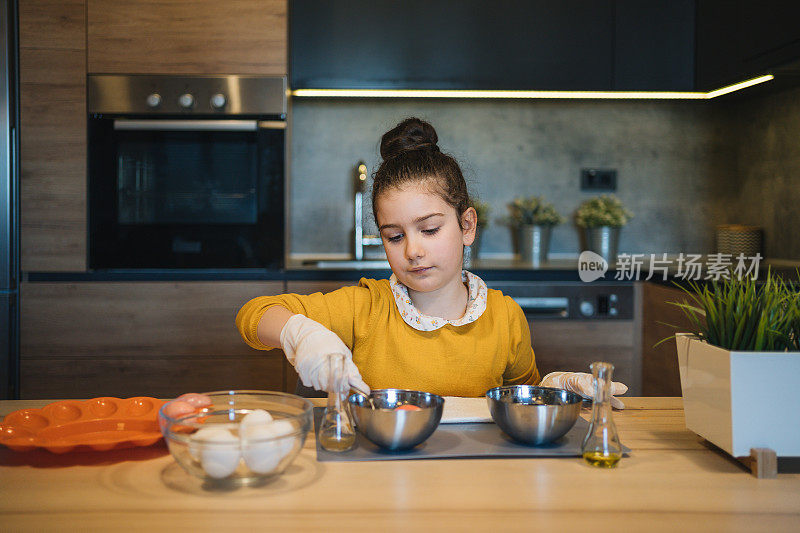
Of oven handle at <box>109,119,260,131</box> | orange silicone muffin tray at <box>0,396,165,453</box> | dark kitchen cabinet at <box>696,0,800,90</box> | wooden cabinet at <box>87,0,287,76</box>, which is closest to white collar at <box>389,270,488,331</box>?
orange silicone muffin tray at <box>0,396,165,453</box>

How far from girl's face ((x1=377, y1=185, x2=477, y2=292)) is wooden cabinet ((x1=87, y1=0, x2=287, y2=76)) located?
1226 millimetres

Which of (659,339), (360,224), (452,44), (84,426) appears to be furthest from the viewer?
(360,224)

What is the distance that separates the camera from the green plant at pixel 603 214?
2.74 meters

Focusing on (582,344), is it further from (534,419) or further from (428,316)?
(534,419)

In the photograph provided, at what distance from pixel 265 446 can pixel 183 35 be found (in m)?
1.91

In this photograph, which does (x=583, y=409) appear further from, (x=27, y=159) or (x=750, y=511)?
(x=27, y=159)

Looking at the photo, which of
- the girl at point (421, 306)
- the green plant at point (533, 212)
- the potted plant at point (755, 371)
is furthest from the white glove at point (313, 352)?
the green plant at point (533, 212)

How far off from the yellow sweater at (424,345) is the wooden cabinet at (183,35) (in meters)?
1.23

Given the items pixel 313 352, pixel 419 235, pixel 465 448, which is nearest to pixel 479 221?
pixel 419 235

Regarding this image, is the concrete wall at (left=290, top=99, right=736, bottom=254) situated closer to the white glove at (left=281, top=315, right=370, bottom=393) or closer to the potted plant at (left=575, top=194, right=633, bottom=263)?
the potted plant at (left=575, top=194, right=633, bottom=263)

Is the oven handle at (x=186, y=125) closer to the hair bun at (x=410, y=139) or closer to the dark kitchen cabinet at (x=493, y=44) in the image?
the dark kitchen cabinet at (x=493, y=44)

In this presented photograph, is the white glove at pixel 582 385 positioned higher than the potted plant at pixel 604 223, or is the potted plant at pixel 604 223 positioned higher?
the potted plant at pixel 604 223

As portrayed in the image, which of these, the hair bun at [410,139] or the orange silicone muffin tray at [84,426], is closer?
the orange silicone muffin tray at [84,426]

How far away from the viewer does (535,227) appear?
9.00 feet
